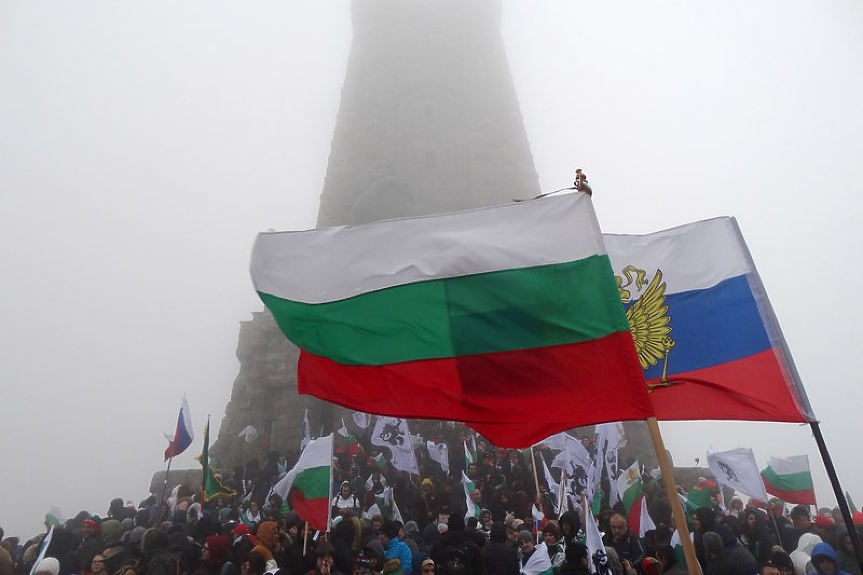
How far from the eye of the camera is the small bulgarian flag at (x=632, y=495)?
30.2ft

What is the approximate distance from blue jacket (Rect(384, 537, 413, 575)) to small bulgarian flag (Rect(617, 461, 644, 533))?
3.81 metres

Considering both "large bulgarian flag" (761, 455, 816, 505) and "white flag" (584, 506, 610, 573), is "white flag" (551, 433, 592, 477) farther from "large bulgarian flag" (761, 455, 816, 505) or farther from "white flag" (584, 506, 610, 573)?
"white flag" (584, 506, 610, 573)

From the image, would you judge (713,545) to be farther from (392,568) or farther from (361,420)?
(361,420)

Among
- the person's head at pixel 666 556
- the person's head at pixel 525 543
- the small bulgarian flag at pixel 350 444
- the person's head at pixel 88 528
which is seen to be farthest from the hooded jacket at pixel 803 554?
the small bulgarian flag at pixel 350 444

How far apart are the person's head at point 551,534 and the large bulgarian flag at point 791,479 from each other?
216 inches

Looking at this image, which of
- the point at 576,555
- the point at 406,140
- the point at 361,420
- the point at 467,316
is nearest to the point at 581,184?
the point at 467,316

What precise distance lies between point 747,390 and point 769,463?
640 cm

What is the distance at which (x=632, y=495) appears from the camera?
31.2 ft

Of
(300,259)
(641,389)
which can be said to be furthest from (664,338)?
(300,259)

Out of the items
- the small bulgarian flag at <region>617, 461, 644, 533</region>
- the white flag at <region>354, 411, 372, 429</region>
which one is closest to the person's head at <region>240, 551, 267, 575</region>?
the small bulgarian flag at <region>617, 461, 644, 533</region>

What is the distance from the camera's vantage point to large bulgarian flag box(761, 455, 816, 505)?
33.3ft

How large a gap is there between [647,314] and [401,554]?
14.2ft

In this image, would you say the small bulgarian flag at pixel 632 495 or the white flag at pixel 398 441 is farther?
the white flag at pixel 398 441

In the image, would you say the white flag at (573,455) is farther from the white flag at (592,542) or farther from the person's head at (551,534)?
the white flag at (592,542)
